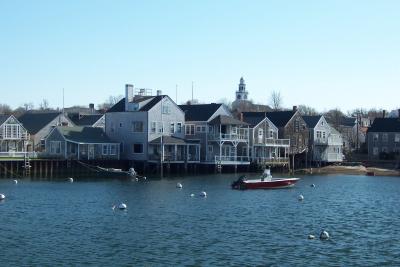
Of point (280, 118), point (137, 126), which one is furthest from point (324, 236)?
point (280, 118)

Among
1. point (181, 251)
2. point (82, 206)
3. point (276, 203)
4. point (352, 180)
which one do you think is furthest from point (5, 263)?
point (352, 180)

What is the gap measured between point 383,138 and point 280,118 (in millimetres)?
24193

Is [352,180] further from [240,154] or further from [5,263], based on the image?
[5,263]

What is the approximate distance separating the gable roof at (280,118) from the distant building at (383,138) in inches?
823

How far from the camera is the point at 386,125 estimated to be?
126 metres

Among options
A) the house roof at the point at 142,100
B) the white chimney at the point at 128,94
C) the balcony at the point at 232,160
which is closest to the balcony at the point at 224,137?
the balcony at the point at 232,160

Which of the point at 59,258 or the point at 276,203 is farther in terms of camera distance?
the point at 276,203

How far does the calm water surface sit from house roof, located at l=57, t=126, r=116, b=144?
24030 mm

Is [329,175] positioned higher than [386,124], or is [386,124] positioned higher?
[386,124]

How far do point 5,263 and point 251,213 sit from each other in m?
22.7

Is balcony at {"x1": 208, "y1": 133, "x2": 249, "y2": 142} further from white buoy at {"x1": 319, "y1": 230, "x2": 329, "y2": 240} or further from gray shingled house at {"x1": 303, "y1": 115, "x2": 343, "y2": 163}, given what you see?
white buoy at {"x1": 319, "y1": 230, "x2": 329, "y2": 240}

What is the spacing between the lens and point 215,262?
103 ft

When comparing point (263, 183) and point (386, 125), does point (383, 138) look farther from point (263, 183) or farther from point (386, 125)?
point (263, 183)

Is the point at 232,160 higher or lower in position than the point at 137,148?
lower
